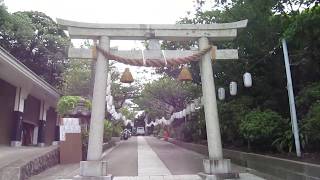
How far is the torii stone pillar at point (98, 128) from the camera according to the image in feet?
36.5

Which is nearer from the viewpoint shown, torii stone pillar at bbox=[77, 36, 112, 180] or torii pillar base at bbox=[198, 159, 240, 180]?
torii stone pillar at bbox=[77, 36, 112, 180]

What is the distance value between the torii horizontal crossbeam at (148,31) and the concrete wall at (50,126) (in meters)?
23.3

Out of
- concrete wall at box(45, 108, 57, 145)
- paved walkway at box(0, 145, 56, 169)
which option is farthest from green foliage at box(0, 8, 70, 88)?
paved walkway at box(0, 145, 56, 169)

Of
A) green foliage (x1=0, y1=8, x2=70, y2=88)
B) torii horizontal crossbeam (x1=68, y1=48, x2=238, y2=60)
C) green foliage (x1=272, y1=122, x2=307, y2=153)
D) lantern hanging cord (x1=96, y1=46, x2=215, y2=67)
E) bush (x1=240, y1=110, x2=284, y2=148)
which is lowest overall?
green foliage (x1=272, y1=122, x2=307, y2=153)

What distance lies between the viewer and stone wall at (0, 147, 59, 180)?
10684 mm

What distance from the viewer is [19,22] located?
1288 inches

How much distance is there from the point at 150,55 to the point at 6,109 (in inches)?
594

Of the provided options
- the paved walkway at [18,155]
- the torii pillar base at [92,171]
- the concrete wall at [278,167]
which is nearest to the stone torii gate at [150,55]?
the torii pillar base at [92,171]

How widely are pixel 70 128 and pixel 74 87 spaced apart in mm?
14168

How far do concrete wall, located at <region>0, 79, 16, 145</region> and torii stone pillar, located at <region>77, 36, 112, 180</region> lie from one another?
13247 millimetres

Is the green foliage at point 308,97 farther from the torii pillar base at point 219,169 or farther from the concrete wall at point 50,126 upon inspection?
the concrete wall at point 50,126

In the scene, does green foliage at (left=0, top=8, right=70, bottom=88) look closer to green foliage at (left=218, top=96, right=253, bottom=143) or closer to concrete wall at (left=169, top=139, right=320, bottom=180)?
green foliage at (left=218, top=96, right=253, bottom=143)

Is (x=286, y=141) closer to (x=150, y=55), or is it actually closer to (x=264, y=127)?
(x=264, y=127)

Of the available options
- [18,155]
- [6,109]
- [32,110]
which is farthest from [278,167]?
[32,110]
